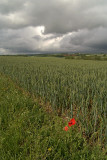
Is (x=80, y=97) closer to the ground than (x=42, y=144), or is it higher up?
higher up

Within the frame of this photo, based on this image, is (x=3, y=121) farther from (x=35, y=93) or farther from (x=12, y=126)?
(x=35, y=93)

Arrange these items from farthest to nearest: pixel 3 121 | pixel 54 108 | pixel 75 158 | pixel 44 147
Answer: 1. pixel 54 108
2. pixel 3 121
3. pixel 44 147
4. pixel 75 158

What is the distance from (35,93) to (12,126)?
7.67ft

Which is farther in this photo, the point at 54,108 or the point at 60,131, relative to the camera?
the point at 54,108

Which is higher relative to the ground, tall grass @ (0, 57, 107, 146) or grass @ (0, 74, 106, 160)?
tall grass @ (0, 57, 107, 146)

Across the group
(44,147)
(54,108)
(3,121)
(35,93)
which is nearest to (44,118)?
(54,108)

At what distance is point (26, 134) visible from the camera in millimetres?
2168

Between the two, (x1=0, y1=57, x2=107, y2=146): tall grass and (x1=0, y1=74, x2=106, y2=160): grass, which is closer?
(x1=0, y1=74, x2=106, y2=160): grass

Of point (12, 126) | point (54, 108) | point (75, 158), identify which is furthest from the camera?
point (54, 108)

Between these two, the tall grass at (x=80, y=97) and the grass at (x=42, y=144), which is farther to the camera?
the tall grass at (x=80, y=97)

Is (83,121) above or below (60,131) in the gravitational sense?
above

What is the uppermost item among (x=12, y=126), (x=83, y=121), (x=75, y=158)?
(x=83, y=121)

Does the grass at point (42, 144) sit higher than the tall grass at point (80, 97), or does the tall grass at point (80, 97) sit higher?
the tall grass at point (80, 97)

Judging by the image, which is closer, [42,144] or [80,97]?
[42,144]
